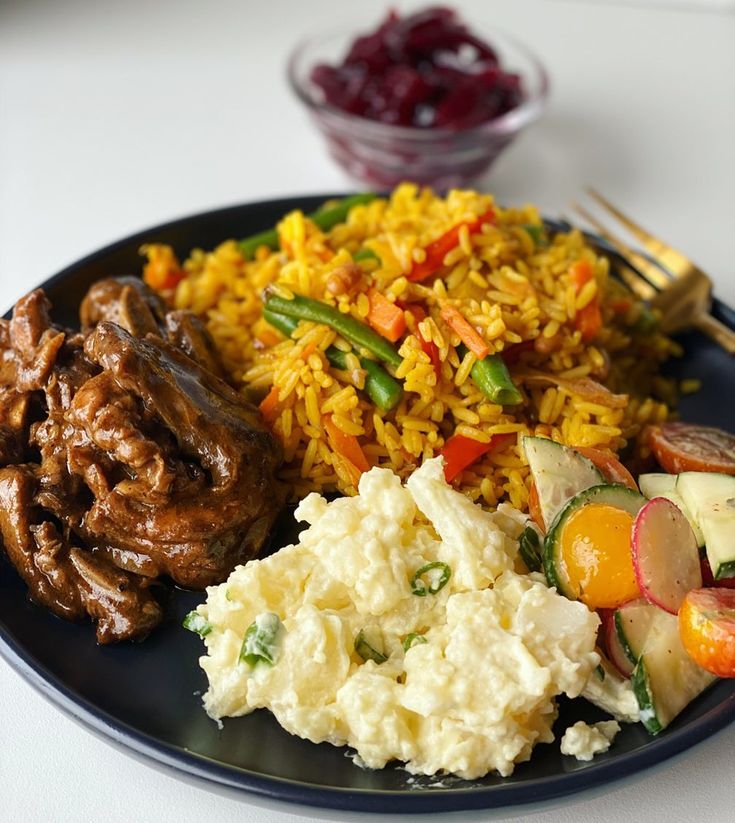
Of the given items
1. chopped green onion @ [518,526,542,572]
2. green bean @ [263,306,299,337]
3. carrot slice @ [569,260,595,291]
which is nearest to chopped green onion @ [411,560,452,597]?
chopped green onion @ [518,526,542,572]

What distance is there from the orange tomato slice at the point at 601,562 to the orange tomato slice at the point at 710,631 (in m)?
0.19

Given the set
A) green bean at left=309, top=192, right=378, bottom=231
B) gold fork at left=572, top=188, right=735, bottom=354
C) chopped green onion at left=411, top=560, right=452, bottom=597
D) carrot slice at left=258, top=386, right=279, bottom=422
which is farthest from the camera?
green bean at left=309, top=192, right=378, bottom=231

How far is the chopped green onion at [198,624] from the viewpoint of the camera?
10.3ft

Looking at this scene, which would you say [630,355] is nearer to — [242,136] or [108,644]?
[108,644]

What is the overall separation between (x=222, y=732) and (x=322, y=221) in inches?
98.6

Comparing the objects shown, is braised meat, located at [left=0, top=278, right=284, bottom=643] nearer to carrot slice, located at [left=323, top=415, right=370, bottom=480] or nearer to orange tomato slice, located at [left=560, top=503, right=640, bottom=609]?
carrot slice, located at [left=323, top=415, right=370, bottom=480]

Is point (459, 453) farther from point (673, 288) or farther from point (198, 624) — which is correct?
point (673, 288)

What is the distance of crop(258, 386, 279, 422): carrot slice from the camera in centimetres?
386

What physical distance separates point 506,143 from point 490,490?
255 cm

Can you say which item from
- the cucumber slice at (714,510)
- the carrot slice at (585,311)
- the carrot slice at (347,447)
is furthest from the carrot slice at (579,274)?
the carrot slice at (347,447)

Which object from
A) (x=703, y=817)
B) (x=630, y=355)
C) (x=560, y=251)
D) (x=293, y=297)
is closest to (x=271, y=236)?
(x=293, y=297)

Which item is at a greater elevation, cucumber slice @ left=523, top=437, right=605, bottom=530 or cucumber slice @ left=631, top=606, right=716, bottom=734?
cucumber slice @ left=523, top=437, right=605, bottom=530

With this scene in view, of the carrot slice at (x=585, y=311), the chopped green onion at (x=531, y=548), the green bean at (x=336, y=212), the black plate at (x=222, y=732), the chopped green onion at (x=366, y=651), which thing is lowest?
the black plate at (x=222, y=732)

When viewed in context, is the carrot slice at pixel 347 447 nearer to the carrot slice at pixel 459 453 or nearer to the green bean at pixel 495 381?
the carrot slice at pixel 459 453
